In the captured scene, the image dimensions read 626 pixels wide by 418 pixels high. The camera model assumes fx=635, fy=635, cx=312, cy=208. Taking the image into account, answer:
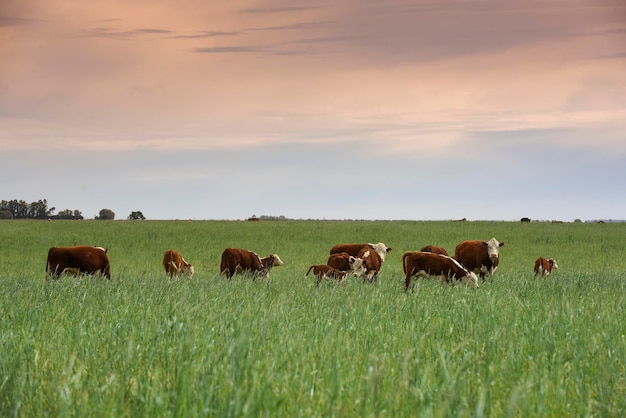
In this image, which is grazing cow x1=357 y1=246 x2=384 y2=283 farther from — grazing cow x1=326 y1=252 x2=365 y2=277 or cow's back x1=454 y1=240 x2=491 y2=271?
cow's back x1=454 y1=240 x2=491 y2=271

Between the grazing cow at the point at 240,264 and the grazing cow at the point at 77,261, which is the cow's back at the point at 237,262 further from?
the grazing cow at the point at 77,261

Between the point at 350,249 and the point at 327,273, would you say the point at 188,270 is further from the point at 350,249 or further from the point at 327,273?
the point at 327,273

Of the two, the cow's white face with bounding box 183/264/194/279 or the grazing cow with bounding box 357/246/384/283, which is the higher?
the grazing cow with bounding box 357/246/384/283

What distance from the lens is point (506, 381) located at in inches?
202

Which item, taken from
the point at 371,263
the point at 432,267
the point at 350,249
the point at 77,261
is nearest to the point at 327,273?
the point at 371,263

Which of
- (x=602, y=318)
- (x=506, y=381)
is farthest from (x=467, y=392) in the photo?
(x=602, y=318)

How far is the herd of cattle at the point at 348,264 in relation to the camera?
51.5 feet

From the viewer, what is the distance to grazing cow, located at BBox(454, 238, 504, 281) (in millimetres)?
20859

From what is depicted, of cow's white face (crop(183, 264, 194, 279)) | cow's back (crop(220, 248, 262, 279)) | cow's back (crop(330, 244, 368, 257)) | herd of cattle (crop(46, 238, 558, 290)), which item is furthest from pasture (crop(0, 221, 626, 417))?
cow's white face (crop(183, 264, 194, 279))

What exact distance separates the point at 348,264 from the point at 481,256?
4655 mm

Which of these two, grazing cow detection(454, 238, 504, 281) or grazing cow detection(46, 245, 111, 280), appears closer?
grazing cow detection(46, 245, 111, 280)

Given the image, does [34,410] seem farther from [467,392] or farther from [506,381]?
[506,381]

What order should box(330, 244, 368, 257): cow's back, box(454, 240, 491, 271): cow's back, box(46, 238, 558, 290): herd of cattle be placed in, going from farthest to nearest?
box(330, 244, 368, 257): cow's back, box(454, 240, 491, 271): cow's back, box(46, 238, 558, 290): herd of cattle

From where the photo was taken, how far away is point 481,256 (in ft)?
69.8
